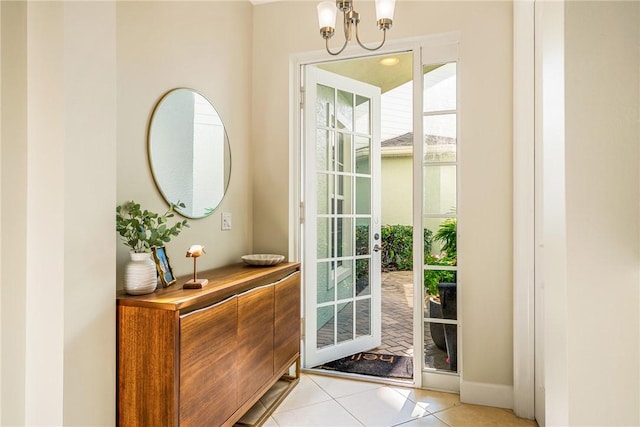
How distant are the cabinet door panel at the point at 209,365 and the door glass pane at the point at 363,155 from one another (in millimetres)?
1735

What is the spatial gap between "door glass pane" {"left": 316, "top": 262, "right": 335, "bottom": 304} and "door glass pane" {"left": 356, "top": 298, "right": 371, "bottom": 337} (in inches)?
11.5

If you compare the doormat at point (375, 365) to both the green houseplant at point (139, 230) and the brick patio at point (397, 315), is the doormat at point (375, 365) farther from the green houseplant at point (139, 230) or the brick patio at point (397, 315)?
the green houseplant at point (139, 230)

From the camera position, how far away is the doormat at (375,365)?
2.82 meters

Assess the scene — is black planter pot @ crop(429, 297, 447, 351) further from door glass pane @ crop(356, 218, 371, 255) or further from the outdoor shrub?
the outdoor shrub

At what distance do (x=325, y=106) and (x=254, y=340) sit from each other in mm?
1833

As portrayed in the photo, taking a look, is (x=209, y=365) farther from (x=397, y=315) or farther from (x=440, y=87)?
(x=397, y=315)

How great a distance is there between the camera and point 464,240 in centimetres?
242

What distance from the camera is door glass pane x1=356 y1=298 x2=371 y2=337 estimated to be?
10.3 ft
